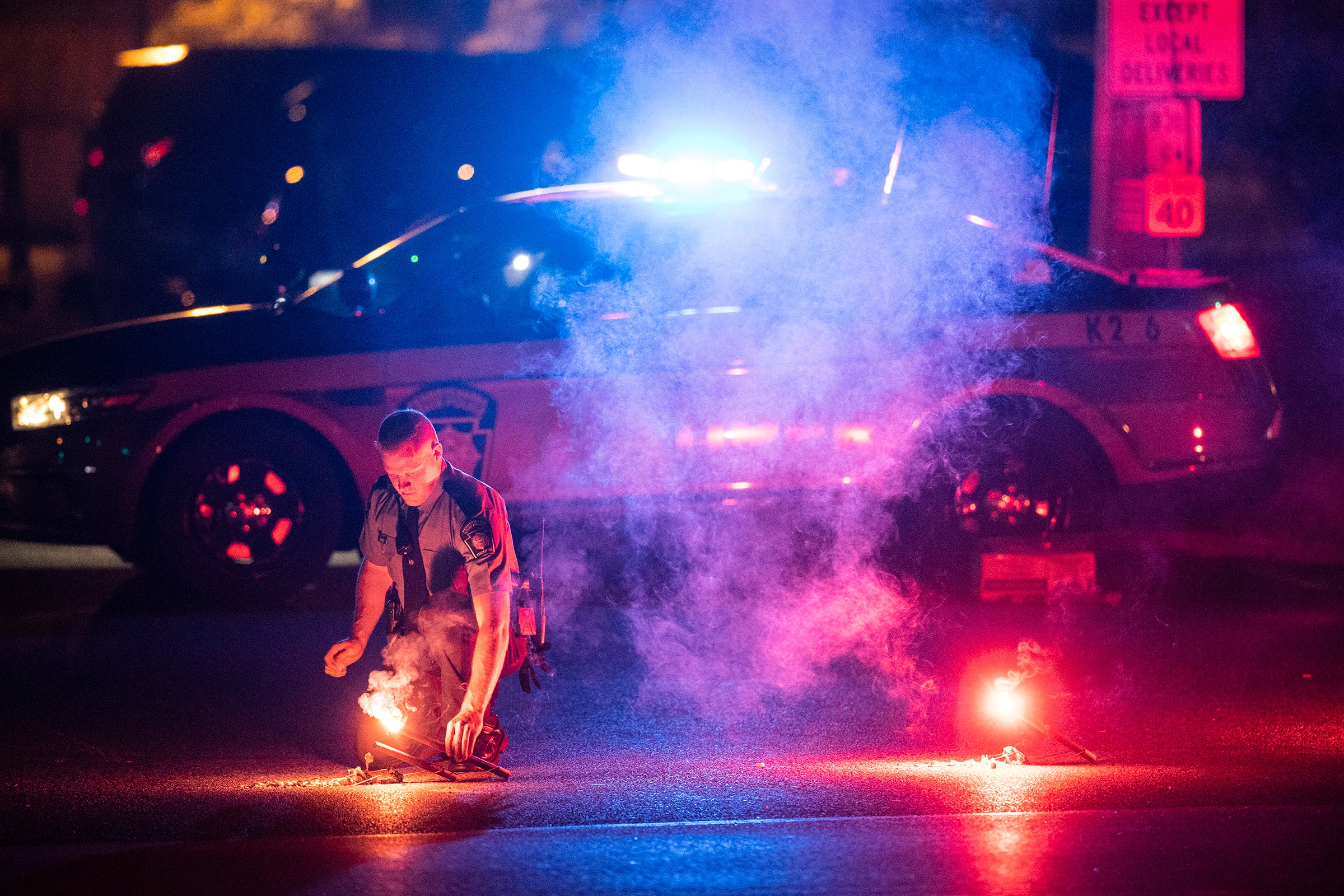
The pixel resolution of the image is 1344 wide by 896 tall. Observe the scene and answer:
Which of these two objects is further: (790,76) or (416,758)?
(790,76)

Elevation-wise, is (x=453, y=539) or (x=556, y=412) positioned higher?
(x=556, y=412)

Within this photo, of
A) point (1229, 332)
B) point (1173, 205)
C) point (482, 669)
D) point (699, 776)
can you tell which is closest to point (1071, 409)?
point (1229, 332)

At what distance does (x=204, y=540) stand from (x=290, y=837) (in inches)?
122

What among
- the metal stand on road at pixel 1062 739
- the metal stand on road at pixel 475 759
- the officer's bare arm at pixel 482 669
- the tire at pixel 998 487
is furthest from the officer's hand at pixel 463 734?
the tire at pixel 998 487

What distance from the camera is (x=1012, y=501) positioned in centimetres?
642

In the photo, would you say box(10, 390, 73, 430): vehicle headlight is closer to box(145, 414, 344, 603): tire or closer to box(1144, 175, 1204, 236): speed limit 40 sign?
box(145, 414, 344, 603): tire

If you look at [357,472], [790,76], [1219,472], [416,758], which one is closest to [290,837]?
[416,758]

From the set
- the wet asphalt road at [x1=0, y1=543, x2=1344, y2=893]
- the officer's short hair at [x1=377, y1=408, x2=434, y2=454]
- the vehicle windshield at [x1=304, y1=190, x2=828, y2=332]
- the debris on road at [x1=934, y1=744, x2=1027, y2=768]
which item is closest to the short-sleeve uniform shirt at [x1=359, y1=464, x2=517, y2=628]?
the officer's short hair at [x1=377, y1=408, x2=434, y2=454]

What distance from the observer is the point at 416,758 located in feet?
13.0

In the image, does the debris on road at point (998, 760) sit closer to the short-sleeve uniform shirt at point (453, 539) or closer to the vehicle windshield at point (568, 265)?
the short-sleeve uniform shirt at point (453, 539)

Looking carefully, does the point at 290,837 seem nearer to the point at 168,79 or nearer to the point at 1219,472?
the point at 1219,472

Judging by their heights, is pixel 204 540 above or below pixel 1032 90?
below

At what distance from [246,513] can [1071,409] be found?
4099 mm

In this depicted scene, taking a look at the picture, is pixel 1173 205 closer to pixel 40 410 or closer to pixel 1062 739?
pixel 1062 739
